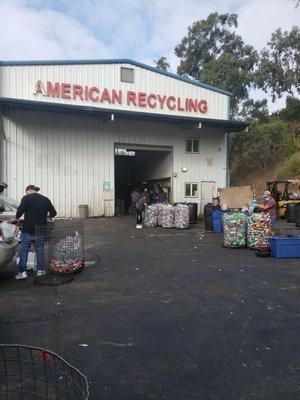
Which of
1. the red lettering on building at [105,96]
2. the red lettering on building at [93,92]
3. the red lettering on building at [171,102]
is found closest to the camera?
the red lettering on building at [93,92]

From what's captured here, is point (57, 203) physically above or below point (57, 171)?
below

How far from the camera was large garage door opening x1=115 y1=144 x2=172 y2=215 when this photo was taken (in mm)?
23984

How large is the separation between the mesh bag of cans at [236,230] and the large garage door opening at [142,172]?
12112 mm

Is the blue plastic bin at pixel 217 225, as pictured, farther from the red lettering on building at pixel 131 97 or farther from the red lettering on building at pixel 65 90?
the red lettering on building at pixel 65 90

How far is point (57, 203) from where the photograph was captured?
67.5 feet

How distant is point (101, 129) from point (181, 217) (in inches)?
296

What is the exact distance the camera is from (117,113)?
20.3 meters

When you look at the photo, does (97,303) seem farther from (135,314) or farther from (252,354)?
(252,354)

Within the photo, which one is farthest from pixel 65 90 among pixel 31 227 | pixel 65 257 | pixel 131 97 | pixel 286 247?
pixel 286 247

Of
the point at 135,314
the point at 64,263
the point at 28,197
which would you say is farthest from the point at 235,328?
the point at 28,197

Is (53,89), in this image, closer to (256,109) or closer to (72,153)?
(72,153)

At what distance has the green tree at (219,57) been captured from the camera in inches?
→ 1759

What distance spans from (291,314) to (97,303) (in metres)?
2.90

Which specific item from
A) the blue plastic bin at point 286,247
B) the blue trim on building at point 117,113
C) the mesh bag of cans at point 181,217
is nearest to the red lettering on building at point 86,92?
the blue trim on building at point 117,113
